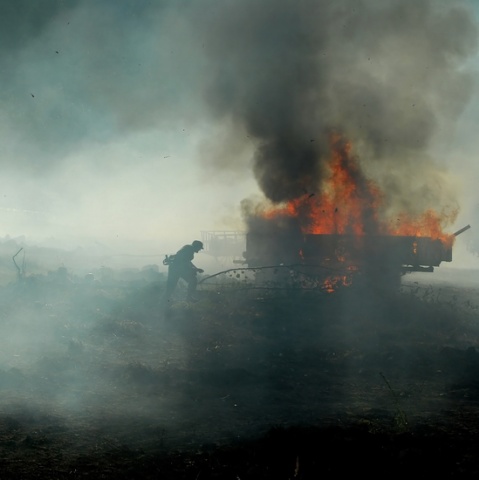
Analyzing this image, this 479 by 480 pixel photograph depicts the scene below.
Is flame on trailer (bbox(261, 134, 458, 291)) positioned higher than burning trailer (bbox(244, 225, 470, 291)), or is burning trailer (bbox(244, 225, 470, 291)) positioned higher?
flame on trailer (bbox(261, 134, 458, 291))

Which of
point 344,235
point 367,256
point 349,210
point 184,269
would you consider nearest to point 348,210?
point 349,210

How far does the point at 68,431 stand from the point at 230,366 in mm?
3939

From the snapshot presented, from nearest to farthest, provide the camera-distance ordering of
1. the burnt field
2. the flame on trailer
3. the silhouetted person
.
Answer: the burnt field → the silhouetted person → the flame on trailer

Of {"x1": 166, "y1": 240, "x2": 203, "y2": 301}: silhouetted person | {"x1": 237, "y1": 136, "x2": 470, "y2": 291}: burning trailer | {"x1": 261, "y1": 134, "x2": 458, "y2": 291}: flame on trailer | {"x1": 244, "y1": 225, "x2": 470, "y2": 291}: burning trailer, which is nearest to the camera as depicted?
{"x1": 166, "y1": 240, "x2": 203, "y2": 301}: silhouetted person

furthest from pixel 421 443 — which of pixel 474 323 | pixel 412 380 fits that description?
pixel 474 323

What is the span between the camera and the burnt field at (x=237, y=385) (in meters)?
4.81

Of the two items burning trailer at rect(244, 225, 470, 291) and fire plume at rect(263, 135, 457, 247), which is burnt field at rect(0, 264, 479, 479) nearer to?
burning trailer at rect(244, 225, 470, 291)

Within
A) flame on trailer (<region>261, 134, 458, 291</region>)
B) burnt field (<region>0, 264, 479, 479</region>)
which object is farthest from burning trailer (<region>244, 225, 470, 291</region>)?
burnt field (<region>0, 264, 479, 479</region>)

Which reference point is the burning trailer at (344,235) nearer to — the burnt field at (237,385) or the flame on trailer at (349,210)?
the flame on trailer at (349,210)

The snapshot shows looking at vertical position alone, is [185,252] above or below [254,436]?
above

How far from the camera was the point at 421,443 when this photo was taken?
488 cm

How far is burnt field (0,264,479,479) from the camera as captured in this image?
4809mm

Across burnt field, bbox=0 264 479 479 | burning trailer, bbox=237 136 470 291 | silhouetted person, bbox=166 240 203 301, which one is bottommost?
burnt field, bbox=0 264 479 479

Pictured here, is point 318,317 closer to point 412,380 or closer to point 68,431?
point 412,380
